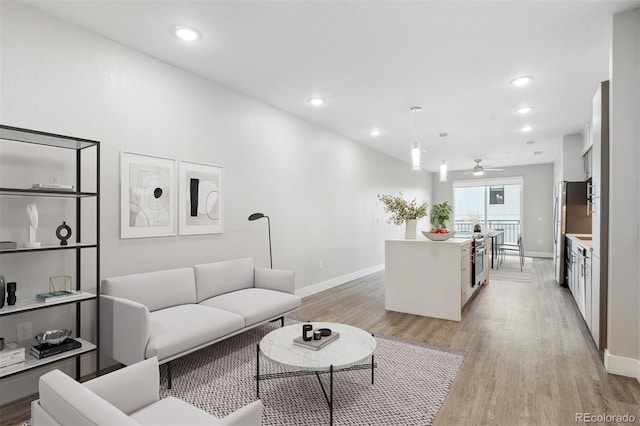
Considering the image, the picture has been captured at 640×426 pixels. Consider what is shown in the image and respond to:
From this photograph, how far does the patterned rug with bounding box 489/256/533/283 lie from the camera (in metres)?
6.50

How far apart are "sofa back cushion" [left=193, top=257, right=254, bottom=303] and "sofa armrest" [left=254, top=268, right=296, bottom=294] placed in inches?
4.0

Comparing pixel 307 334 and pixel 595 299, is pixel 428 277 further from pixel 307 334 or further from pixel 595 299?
pixel 307 334

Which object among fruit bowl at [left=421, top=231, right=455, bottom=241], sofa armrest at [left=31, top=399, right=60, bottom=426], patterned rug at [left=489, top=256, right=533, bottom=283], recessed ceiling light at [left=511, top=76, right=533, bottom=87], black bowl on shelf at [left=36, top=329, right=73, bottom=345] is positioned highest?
recessed ceiling light at [left=511, top=76, right=533, bottom=87]

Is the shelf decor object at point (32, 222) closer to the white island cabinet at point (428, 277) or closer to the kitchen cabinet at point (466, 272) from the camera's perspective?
the white island cabinet at point (428, 277)

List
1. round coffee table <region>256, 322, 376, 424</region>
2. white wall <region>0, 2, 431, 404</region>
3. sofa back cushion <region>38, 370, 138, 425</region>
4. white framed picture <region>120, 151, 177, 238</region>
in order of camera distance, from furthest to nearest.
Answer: white framed picture <region>120, 151, 177, 238</region>
white wall <region>0, 2, 431, 404</region>
round coffee table <region>256, 322, 376, 424</region>
sofa back cushion <region>38, 370, 138, 425</region>

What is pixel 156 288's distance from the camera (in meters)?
2.96

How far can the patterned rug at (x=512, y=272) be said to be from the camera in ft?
21.3

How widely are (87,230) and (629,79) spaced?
4317 millimetres

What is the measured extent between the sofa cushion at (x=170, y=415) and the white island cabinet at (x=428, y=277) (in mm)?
3272

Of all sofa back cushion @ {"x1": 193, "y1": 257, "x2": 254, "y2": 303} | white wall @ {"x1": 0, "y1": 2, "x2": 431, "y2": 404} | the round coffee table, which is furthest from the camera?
sofa back cushion @ {"x1": 193, "y1": 257, "x2": 254, "y2": 303}

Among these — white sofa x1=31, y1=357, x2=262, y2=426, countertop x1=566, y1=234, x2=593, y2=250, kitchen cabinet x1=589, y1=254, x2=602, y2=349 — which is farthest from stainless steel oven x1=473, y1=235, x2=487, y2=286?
white sofa x1=31, y1=357, x2=262, y2=426

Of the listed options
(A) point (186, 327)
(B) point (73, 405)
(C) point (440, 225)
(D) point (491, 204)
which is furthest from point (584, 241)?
(D) point (491, 204)

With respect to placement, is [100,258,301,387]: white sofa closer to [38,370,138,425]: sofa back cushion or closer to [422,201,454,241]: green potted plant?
[38,370,138,425]: sofa back cushion

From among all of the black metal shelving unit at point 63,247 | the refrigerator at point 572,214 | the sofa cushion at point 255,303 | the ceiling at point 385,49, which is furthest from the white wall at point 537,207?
the black metal shelving unit at point 63,247
